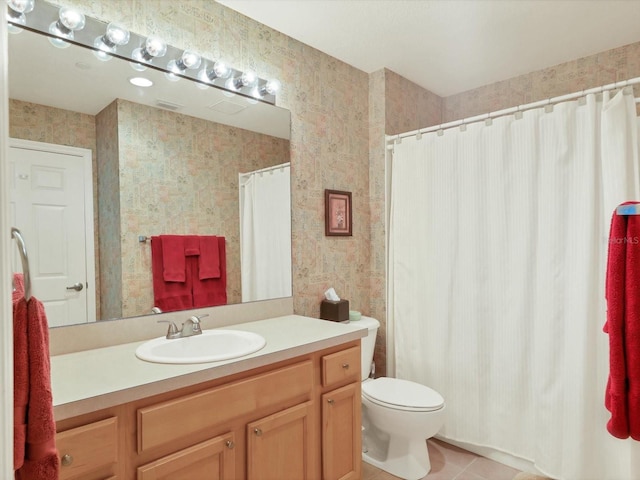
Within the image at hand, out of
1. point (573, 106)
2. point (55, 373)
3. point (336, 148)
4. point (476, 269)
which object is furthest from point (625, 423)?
point (55, 373)

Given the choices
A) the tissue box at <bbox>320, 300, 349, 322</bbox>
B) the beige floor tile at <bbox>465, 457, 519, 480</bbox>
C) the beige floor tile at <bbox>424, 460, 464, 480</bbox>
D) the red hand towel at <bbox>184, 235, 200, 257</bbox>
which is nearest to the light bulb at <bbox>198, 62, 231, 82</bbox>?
the red hand towel at <bbox>184, 235, 200, 257</bbox>

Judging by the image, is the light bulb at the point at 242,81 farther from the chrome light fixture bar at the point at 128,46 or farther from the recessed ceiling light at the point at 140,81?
the recessed ceiling light at the point at 140,81

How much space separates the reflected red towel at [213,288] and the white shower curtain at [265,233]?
4.3 inches

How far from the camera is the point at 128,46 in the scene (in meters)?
1.72

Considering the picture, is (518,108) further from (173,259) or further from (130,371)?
(130,371)

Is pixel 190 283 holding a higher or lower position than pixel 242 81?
lower

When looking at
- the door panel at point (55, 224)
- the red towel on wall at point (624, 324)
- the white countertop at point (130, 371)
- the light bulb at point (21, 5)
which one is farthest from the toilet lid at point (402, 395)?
the light bulb at point (21, 5)

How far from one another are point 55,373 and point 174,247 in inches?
28.0

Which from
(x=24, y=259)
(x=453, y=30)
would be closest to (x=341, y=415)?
(x=24, y=259)

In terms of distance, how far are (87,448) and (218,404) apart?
39 centimetres

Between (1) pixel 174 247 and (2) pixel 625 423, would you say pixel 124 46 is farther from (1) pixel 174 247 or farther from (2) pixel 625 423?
(2) pixel 625 423

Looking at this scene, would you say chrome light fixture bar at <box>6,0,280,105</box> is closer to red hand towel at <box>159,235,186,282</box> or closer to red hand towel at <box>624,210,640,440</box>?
red hand towel at <box>159,235,186,282</box>

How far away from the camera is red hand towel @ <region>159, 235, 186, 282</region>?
1806 millimetres

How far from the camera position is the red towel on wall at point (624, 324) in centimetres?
167
